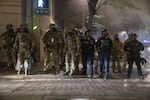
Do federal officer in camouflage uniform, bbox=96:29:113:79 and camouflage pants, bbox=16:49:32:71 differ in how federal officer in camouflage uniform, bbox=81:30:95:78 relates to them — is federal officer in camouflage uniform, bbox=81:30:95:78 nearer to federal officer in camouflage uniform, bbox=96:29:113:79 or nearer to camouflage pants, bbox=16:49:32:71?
federal officer in camouflage uniform, bbox=96:29:113:79

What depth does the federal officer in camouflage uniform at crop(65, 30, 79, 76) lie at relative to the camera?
19.8 m

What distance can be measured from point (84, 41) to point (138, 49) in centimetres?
238

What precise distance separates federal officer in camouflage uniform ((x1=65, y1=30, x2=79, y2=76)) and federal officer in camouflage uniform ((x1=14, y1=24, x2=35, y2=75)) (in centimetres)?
154

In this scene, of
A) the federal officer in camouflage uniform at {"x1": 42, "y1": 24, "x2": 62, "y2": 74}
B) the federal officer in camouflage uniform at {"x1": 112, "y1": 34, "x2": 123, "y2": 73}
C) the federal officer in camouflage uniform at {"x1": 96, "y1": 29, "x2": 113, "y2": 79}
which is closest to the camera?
the federal officer in camouflage uniform at {"x1": 96, "y1": 29, "x2": 113, "y2": 79}

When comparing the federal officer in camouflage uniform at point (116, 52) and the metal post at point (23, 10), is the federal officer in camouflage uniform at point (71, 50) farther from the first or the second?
the metal post at point (23, 10)

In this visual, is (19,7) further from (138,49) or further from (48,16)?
(48,16)

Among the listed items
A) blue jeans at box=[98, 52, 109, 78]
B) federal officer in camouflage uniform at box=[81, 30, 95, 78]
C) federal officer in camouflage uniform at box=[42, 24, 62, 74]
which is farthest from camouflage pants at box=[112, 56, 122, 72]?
federal officer in camouflage uniform at box=[42, 24, 62, 74]

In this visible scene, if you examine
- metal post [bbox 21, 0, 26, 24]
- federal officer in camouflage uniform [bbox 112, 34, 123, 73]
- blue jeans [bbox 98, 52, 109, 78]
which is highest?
metal post [bbox 21, 0, 26, 24]

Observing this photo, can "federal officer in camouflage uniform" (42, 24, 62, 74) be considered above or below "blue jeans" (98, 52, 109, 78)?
above

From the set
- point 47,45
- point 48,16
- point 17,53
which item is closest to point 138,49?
point 47,45

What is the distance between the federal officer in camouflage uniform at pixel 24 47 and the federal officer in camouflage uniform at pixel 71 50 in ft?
5.05

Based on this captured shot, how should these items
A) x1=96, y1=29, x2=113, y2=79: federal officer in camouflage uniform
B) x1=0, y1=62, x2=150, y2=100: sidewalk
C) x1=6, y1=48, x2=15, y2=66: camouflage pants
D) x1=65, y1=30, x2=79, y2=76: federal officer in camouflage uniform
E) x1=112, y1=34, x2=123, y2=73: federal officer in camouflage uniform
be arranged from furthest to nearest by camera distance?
x1=112, y1=34, x2=123, y2=73: federal officer in camouflage uniform < x1=6, y1=48, x2=15, y2=66: camouflage pants < x1=65, y1=30, x2=79, y2=76: federal officer in camouflage uniform < x1=96, y1=29, x2=113, y2=79: federal officer in camouflage uniform < x1=0, y1=62, x2=150, y2=100: sidewalk

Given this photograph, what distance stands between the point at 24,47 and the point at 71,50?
6.75ft

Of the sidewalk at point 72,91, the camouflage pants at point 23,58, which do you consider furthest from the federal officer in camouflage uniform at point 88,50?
the camouflage pants at point 23,58
